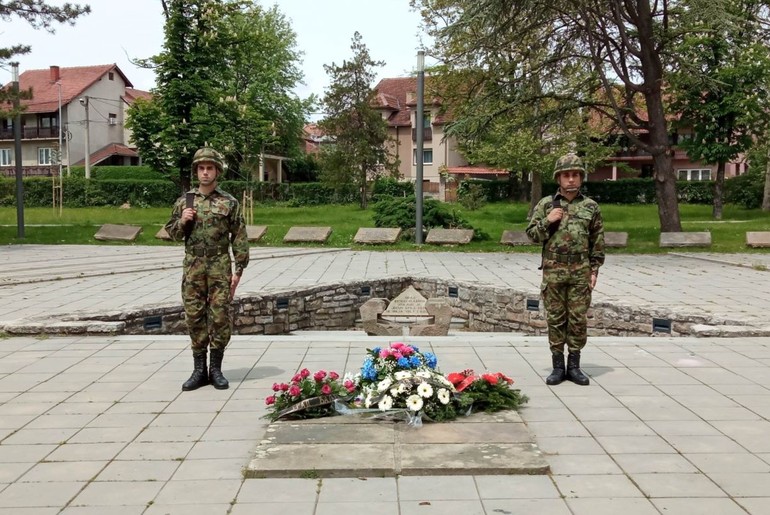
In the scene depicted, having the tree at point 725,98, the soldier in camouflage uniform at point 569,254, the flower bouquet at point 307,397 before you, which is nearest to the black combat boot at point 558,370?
the soldier in camouflage uniform at point 569,254

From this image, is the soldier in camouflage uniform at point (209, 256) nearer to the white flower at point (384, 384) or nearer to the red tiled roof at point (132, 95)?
the white flower at point (384, 384)

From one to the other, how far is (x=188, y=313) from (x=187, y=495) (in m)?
2.42

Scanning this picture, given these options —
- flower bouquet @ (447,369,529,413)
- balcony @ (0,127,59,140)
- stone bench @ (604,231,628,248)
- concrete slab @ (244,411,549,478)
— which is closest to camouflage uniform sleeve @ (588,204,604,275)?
flower bouquet @ (447,369,529,413)

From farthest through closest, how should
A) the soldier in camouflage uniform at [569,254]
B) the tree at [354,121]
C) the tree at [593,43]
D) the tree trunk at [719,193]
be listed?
the tree at [354,121]
the tree trunk at [719,193]
the tree at [593,43]
the soldier in camouflage uniform at [569,254]

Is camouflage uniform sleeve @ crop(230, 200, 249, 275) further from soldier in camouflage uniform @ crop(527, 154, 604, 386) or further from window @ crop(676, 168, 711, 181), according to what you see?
window @ crop(676, 168, 711, 181)

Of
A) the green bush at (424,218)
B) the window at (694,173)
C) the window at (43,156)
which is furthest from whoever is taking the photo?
the window at (43,156)

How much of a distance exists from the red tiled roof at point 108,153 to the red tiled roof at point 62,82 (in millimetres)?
4591

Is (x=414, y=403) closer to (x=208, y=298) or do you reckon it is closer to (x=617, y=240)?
(x=208, y=298)

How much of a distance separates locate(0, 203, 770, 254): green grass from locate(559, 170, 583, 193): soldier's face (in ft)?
47.7

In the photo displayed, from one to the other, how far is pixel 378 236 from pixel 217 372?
1585cm

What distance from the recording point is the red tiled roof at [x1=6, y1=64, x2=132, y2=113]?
2219 inches

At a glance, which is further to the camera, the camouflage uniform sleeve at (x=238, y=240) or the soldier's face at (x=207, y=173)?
the camouflage uniform sleeve at (x=238, y=240)

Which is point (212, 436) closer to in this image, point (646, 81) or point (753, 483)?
point (753, 483)

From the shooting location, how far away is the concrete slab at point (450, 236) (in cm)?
2141
